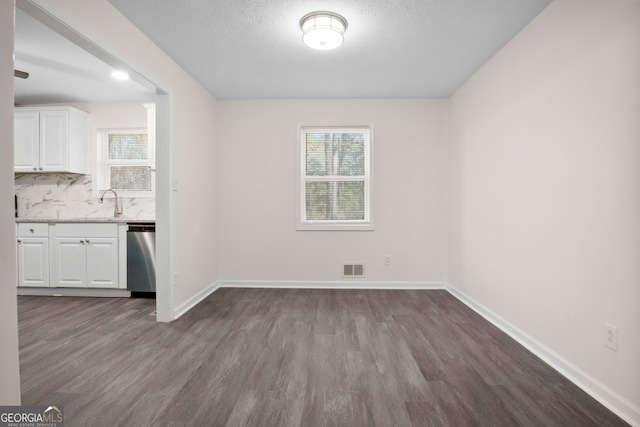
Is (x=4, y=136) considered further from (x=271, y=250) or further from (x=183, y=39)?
(x=271, y=250)

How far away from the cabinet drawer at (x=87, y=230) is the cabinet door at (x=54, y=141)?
84 cm

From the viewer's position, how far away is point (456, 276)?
3.63 metres

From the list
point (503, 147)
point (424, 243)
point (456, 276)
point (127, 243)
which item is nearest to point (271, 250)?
point (127, 243)

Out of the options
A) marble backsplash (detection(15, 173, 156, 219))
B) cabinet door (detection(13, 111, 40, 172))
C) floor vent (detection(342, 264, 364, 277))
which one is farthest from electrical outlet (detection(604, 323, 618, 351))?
cabinet door (detection(13, 111, 40, 172))

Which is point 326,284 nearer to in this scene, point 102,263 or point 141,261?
point 141,261

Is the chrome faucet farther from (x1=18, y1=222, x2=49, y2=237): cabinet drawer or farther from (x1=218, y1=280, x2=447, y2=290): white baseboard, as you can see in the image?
(x1=218, y1=280, x2=447, y2=290): white baseboard

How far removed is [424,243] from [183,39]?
3.47 metres

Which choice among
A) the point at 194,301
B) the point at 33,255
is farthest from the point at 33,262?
the point at 194,301

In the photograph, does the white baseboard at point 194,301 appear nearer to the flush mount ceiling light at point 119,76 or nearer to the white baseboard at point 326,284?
the white baseboard at point 326,284

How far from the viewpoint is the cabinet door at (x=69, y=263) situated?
352cm

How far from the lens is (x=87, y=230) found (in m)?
3.53

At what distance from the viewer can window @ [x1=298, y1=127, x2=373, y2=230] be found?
13.4ft

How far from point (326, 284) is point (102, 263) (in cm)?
273

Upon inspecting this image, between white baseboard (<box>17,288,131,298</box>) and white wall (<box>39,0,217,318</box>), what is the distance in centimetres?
104
